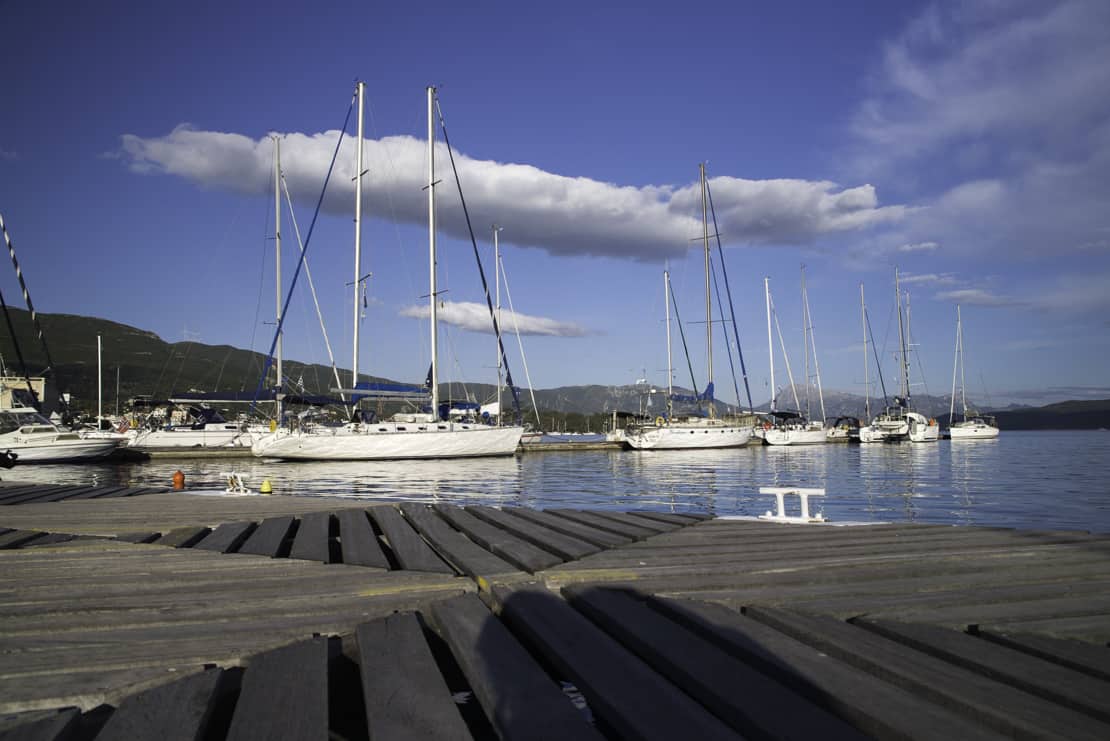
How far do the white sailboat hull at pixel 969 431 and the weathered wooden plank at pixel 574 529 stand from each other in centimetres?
8661

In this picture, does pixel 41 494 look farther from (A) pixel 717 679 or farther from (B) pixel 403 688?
(A) pixel 717 679

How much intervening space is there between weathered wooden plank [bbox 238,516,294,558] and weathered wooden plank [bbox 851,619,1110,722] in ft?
12.4

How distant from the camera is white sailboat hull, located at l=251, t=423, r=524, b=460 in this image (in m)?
35.6

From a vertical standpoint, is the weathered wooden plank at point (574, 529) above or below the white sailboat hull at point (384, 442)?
above

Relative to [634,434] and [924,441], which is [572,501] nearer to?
[634,434]

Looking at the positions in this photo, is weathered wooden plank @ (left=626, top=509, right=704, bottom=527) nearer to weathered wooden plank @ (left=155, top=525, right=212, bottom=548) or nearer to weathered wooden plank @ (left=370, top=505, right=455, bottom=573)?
weathered wooden plank @ (left=370, top=505, right=455, bottom=573)

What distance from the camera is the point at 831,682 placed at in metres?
2.23

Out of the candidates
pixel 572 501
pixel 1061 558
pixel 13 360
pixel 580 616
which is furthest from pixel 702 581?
pixel 13 360

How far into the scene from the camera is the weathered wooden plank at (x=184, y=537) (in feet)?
16.8

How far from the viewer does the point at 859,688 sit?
218cm

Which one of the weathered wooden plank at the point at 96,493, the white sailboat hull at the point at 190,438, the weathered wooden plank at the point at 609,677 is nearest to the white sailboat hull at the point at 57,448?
the white sailboat hull at the point at 190,438

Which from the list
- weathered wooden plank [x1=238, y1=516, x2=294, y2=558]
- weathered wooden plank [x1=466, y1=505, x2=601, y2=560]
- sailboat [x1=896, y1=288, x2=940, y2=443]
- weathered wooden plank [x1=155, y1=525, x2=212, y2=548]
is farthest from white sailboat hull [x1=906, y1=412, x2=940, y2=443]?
weathered wooden plank [x1=155, y1=525, x2=212, y2=548]

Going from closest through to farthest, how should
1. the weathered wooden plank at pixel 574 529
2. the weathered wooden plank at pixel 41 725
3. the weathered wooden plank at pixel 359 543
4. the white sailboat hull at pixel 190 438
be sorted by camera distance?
the weathered wooden plank at pixel 41 725 < the weathered wooden plank at pixel 359 543 < the weathered wooden plank at pixel 574 529 < the white sailboat hull at pixel 190 438

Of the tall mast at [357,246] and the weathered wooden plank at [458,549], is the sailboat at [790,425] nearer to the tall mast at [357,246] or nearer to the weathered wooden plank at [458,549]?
the tall mast at [357,246]
